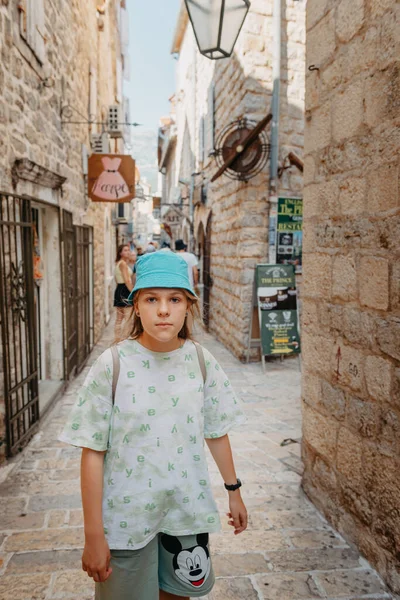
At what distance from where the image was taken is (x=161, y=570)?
1.62 metres

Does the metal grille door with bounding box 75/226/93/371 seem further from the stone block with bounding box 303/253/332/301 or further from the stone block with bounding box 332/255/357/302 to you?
the stone block with bounding box 332/255/357/302

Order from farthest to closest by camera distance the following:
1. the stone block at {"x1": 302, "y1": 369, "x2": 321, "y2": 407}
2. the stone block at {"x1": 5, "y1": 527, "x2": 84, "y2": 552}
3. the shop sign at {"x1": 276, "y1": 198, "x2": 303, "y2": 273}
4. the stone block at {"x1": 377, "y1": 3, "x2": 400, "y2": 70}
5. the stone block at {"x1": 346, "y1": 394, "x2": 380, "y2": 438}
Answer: the shop sign at {"x1": 276, "y1": 198, "x2": 303, "y2": 273}, the stone block at {"x1": 302, "y1": 369, "x2": 321, "y2": 407}, the stone block at {"x1": 5, "y1": 527, "x2": 84, "y2": 552}, the stone block at {"x1": 346, "y1": 394, "x2": 380, "y2": 438}, the stone block at {"x1": 377, "y1": 3, "x2": 400, "y2": 70}

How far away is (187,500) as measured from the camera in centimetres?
157

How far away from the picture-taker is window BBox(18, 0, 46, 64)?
3812 millimetres

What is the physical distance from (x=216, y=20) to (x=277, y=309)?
3.81 metres

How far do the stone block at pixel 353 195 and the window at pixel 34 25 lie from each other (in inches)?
117

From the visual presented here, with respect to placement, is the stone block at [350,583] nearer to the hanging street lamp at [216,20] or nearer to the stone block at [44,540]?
the stone block at [44,540]

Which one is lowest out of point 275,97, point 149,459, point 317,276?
point 149,459

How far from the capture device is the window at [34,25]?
3812mm

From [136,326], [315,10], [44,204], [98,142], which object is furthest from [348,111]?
[98,142]

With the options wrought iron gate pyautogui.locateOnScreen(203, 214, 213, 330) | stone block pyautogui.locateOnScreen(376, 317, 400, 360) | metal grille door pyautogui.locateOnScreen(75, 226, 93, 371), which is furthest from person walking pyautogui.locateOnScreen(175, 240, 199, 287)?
stone block pyautogui.locateOnScreen(376, 317, 400, 360)

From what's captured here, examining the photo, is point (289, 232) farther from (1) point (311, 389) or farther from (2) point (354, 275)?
(2) point (354, 275)

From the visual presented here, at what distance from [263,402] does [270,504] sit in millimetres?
2281

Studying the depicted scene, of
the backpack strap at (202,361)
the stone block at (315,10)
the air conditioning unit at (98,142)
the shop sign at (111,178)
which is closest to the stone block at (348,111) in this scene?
the stone block at (315,10)
